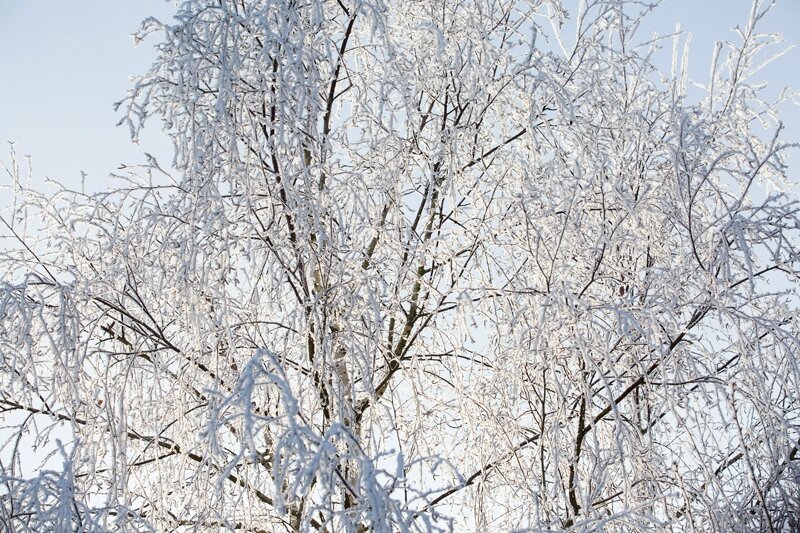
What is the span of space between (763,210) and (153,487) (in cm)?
265

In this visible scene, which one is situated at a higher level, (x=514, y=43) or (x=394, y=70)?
(x=514, y=43)

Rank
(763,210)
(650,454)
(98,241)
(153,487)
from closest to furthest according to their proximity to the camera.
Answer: (763,210)
(650,454)
(153,487)
(98,241)

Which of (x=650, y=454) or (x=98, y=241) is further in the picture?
(x=98, y=241)

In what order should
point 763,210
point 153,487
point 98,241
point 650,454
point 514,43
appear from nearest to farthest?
point 763,210
point 650,454
point 153,487
point 98,241
point 514,43

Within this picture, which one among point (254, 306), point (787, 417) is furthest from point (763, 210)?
point (254, 306)

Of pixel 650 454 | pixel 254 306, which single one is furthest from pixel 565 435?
pixel 254 306

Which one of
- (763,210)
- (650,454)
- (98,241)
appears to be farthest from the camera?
(98,241)

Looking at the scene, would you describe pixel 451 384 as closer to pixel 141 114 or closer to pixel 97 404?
pixel 97 404

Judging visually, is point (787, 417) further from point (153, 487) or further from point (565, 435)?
point (153, 487)

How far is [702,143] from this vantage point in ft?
9.77

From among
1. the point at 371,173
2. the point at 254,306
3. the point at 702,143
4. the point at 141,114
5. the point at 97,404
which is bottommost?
the point at 97,404

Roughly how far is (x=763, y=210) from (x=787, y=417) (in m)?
0.86

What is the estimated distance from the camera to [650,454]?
2891mm

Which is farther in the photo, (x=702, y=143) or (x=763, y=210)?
(x=702, y=143)
